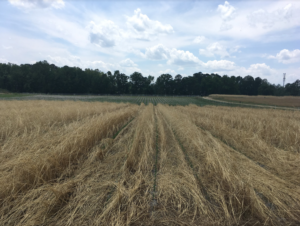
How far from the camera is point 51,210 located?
2.41m

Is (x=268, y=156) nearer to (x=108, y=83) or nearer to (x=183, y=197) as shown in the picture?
(x=183, y=197)

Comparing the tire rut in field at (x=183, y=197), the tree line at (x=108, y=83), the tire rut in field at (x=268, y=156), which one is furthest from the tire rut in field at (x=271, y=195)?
the tree line at (x=108, y=83)

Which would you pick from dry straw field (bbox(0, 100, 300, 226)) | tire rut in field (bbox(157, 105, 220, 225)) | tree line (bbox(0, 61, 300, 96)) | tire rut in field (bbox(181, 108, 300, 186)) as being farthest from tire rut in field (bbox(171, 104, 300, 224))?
tree line (bbox(0, 61, 300, 96))

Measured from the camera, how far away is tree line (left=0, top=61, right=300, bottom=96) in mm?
69281

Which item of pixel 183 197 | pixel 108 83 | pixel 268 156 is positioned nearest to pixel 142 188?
pixel 183 197

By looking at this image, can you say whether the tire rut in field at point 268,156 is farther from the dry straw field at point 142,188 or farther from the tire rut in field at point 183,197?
the tire rut in field at point 183,197

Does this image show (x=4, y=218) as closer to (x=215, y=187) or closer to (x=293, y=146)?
(x=215, y=187)

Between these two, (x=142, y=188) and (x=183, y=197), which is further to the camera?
(x=142, y=188)

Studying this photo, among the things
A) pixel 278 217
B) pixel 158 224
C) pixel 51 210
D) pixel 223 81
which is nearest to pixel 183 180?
pixel 158 224

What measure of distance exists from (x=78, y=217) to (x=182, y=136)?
194 inches

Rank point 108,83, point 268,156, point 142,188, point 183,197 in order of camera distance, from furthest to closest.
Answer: point 108,83 < point 268,156 < point 142,188 < point 183,197

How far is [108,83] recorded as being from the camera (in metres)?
79.5

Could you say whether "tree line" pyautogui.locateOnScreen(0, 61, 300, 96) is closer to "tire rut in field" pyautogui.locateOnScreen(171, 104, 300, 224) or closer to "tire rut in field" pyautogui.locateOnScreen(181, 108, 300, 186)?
"tire rut in field" pyautogui.locateOnScreen(181, 108, 300, 186)

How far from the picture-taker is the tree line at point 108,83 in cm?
6928
